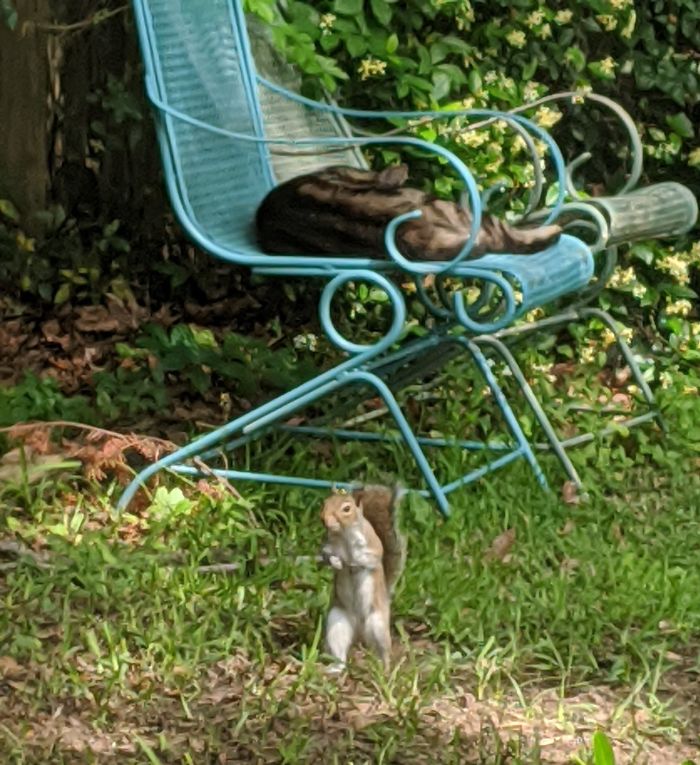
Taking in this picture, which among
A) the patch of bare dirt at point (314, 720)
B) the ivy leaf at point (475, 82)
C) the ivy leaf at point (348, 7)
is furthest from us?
the ivy leaf at point (475, 82)

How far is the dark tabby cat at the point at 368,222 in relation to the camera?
374 centimetres

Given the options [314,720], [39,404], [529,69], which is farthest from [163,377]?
[314,720]

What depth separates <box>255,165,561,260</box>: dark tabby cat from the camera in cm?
374

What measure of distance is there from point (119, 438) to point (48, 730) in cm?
119

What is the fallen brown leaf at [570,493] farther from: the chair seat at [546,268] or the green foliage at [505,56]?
the green foliage at [505,56]

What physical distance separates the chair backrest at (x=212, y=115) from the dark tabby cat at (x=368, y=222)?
13 centimetres

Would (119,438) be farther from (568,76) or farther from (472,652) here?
(568,76)

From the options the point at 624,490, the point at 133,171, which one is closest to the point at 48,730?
the point at 624,490

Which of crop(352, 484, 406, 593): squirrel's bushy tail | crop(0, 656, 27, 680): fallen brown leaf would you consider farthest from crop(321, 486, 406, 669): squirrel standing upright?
crop(0, 656, 27, 680): fallen brown leaf

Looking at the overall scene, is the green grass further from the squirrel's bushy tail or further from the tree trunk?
the tree trunk

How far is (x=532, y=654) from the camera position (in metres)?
3.18

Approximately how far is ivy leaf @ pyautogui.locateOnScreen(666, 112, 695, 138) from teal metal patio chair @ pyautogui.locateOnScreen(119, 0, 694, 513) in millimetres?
1324

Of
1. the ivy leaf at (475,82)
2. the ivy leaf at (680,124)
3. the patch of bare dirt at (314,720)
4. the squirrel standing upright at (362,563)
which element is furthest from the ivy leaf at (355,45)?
the patch of bare dirt at (314,720)

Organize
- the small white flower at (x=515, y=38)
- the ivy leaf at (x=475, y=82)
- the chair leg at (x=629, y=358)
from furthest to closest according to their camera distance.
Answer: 1. the small white flower at (x=515, y=38)
2. the ivy leaf at (x=475, y=82)
3. the chair leg at (x=629, y=358)
